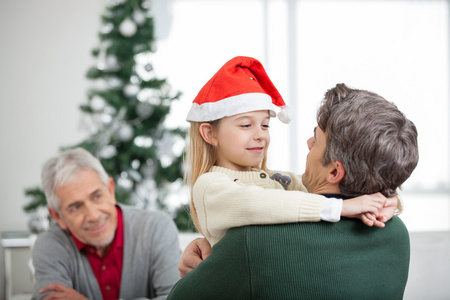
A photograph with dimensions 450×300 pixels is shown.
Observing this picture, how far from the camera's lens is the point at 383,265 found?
4.09 feet

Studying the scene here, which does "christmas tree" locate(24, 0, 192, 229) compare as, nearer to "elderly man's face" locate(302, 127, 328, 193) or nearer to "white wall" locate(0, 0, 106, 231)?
"white wall" locate(0, 0, 106, 231)

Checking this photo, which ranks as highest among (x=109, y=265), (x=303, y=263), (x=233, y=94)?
(x=233, y=94)

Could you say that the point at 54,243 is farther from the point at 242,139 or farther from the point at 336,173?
the point at 336,173

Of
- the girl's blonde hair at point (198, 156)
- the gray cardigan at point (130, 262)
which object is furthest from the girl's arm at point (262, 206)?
the gray cardigan at point (130, 262)

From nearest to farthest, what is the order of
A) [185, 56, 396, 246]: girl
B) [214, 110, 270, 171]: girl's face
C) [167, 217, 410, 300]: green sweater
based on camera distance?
[167, 217, 410, 300]: green sweater, [185, 56, 396, 246]: girl, [214, 110, 270, 171]: girl's face

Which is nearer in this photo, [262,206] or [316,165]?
[262,206]

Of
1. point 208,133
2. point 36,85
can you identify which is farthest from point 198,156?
point 36,85

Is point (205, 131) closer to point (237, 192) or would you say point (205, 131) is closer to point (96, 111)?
point (237, 192)

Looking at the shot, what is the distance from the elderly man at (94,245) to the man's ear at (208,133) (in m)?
1.08

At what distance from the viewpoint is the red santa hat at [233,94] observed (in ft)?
5.23

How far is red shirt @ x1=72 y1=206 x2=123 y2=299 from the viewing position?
259 cm

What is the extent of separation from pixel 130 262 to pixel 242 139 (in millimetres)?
1257

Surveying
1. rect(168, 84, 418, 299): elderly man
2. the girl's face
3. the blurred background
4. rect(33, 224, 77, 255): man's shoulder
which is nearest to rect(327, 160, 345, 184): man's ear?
rect(168, 84, 418, 299): elderly man

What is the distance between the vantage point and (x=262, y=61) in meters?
5.57
